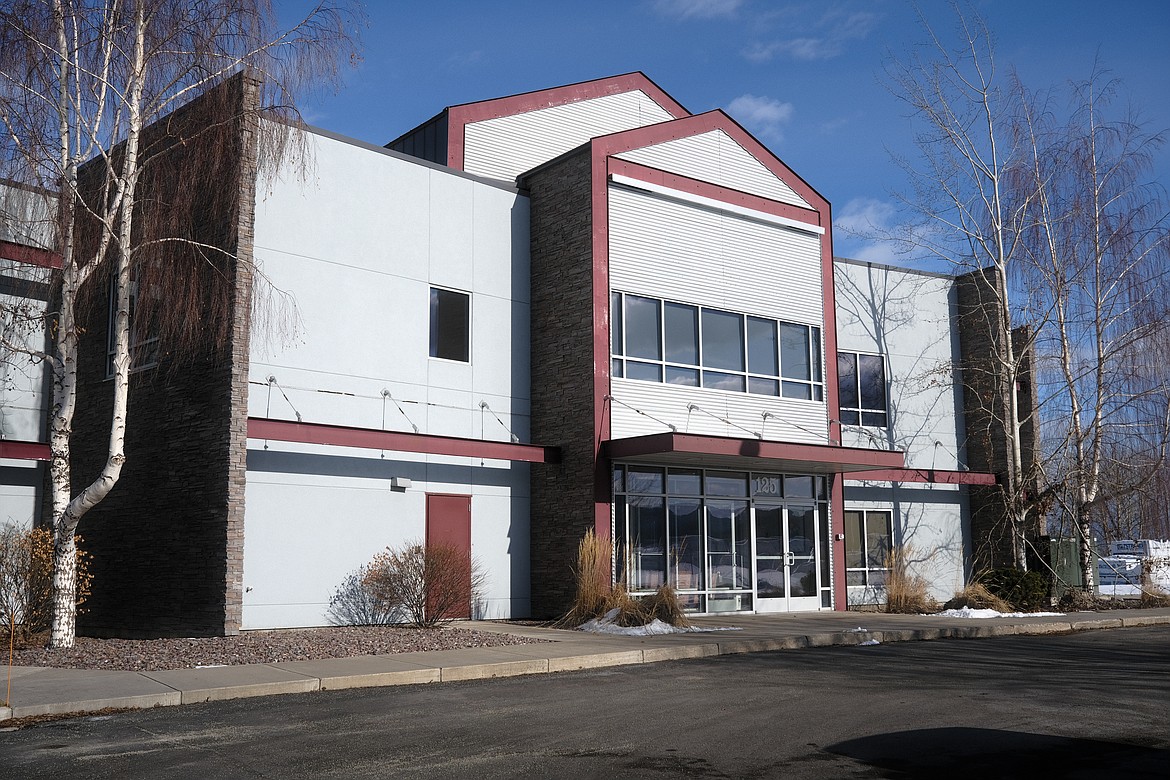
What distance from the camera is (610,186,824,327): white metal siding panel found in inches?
786

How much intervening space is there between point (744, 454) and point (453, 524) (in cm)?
543

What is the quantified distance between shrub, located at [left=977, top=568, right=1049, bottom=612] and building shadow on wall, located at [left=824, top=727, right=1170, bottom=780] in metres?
15.3

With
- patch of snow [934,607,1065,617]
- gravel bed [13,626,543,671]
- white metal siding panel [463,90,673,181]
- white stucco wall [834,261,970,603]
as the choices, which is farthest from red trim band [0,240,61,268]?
white stucco wall [834,261,970,603]

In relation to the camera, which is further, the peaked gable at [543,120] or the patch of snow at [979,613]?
the peaked gable at [543,120]

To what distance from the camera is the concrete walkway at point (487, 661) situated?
992 cm

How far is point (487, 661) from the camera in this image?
12383 mm

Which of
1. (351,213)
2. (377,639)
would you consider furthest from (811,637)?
(351,213)

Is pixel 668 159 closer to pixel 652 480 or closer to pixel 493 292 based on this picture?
pixel 493 292

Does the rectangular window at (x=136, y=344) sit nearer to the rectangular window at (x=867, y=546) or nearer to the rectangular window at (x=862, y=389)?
the rectangular window at (x=862, y=389)

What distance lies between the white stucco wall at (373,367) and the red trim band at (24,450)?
11.6ft

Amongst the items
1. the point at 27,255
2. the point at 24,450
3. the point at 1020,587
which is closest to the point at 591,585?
the point at 24,450

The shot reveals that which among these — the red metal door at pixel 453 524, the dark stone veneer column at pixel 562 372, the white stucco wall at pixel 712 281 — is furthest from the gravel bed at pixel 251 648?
the white stucco wall at pixel 712 281

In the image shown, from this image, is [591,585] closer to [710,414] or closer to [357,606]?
[357,606]

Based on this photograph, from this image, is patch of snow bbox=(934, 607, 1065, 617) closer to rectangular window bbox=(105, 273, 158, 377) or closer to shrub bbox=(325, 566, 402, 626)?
shrub bbox=(325, 566, 402, 626)
